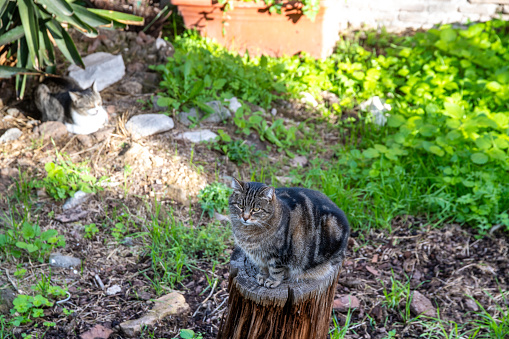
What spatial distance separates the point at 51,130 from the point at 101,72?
41.8 inches

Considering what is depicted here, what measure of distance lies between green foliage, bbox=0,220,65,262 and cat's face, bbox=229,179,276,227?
1726mm

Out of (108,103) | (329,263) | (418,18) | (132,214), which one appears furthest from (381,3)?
(329,263)

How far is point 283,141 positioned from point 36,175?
98.0 inches

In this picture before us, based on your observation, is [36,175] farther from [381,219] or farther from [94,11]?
[381,219]

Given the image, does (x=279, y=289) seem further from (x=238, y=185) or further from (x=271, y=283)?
(x=238, y=185)

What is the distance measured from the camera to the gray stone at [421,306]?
3.31m

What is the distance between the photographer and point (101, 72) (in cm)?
545

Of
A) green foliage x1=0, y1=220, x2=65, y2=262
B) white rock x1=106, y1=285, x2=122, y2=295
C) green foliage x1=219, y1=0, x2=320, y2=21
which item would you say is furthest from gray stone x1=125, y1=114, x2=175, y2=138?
green foliage x1=219, y1=0, x2=320, y2=21

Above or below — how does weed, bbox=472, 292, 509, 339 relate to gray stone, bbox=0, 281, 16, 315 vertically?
below

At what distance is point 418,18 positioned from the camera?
7184 millimetres

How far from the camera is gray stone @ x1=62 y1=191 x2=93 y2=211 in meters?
4.02

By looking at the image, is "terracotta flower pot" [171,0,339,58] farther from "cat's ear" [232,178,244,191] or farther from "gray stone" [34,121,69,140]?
"cat's ear" [232,178,244,191]

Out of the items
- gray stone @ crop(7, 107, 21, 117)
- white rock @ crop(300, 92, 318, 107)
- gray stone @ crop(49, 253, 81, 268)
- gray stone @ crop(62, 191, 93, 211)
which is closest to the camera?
gray stone @ crop(49, 253, 81, 268)

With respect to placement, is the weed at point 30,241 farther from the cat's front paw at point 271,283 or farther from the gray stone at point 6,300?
the cat's front paw at point 271,283
